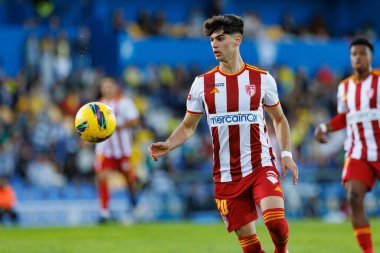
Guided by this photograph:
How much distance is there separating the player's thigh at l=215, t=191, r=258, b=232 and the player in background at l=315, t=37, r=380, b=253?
7.07 feet

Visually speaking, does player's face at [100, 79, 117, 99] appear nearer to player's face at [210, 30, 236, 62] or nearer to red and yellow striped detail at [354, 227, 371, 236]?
red and yellow striped detail at [354, 227, 371, 236]

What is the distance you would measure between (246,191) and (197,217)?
13.4 m

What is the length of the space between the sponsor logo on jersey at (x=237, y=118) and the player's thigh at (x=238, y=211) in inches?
26.0

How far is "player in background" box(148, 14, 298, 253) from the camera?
8.25 m

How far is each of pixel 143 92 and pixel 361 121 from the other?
14768 millimetres

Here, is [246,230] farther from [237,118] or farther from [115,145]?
[115,145]

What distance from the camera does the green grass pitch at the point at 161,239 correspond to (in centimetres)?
1191

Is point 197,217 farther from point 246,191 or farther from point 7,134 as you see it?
point 246,191

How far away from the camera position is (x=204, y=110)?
8.62m

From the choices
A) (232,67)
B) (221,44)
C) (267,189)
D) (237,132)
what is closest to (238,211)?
(267,189)

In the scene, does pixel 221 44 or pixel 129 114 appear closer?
pixel 221 44

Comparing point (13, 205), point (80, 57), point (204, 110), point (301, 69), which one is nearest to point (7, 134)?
point (13, 205)

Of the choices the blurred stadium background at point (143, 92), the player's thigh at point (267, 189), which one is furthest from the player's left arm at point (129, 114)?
the player's thigh at point (267, 189)

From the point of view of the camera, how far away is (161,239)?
13.5 m
